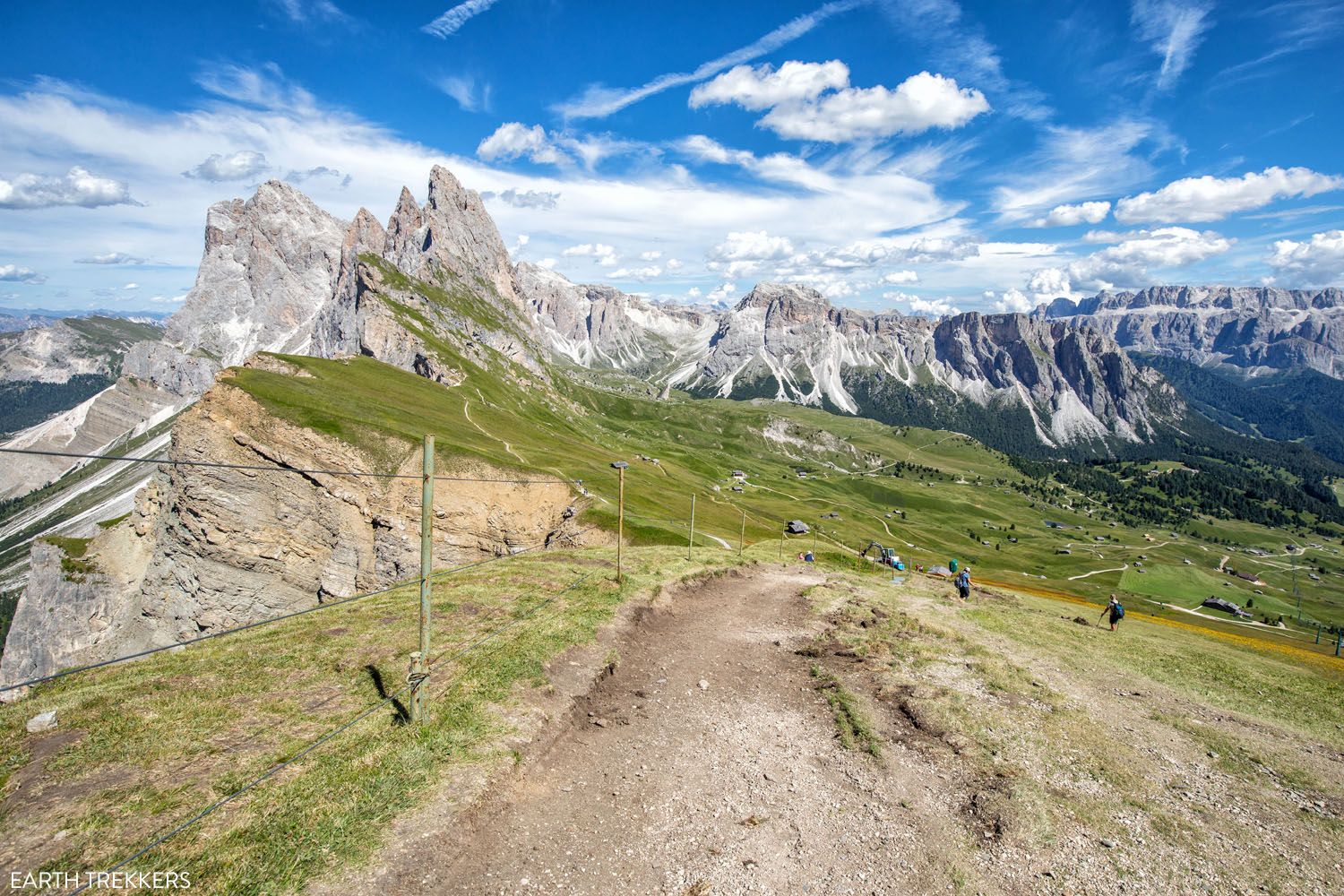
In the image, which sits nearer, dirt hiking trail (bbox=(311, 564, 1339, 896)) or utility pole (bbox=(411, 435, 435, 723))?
dirt hiking trail (bbox=(311, 564, 1339, 896))

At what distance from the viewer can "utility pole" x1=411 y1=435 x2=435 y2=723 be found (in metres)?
15.6

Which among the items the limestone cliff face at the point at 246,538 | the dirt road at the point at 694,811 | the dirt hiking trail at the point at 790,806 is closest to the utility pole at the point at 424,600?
the dirt hiking trail at the point at 790,806

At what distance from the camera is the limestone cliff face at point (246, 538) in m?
65.8

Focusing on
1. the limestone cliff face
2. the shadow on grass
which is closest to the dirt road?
the shadow on grass

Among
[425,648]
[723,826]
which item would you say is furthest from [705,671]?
[425,648]

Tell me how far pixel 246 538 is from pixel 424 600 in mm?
64725

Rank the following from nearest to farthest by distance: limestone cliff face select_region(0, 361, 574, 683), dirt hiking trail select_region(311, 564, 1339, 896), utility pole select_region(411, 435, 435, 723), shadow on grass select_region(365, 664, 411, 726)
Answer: dirt hiking trail select_region(311, 564, 1339, 896), utility pole select_region(411, 435, 435, 723), shadow on grass select_region(365, 664, 411, 726), limestone cliff face select_region(0, 361, 574, 683)

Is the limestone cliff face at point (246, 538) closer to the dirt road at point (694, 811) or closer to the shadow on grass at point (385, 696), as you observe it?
the shadow on grass at point (385, 696)

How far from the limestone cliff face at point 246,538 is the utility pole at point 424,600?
56921mm

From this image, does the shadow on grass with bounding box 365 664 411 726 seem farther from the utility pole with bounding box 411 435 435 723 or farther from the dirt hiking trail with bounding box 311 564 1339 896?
the dirt hiking trail with bounding box 311 564 1339 896

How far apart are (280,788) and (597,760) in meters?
7.47

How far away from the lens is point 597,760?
16.0 metres

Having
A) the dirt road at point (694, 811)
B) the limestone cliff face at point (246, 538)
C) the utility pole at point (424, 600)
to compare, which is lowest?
the limestone cliff face at point (246, 538)

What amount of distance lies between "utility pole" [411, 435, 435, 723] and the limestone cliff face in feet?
187
